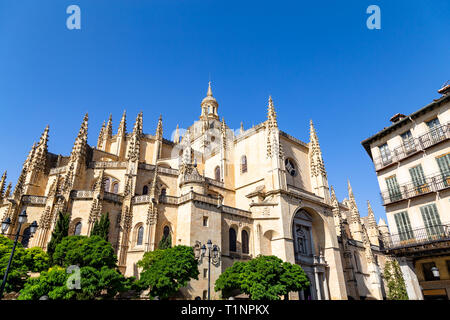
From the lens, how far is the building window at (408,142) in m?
19.4

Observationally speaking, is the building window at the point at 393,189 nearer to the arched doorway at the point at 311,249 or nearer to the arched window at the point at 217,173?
the arched doorway at the point at 311,249

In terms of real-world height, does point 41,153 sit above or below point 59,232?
above

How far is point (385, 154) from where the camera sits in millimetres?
21344

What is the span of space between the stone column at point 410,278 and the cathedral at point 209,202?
327 cm

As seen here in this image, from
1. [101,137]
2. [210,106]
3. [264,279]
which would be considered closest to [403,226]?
[264,279]

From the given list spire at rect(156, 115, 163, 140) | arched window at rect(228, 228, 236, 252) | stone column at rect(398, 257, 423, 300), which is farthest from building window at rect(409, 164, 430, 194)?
spire at rect(156, 115, 163, 140)

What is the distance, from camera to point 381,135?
2172cm

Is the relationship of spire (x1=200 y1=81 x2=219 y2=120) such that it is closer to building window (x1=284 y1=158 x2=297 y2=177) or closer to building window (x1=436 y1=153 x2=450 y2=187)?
building window (x1=284 y1=158 x2=297 y2=177)

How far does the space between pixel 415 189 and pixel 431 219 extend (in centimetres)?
202

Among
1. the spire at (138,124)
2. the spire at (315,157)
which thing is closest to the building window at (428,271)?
the spire at (315,157)

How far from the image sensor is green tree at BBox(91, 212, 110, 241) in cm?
2160

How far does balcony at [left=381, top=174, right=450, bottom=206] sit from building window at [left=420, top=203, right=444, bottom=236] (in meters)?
0.94

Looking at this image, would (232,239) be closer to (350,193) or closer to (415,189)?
(415,189)
